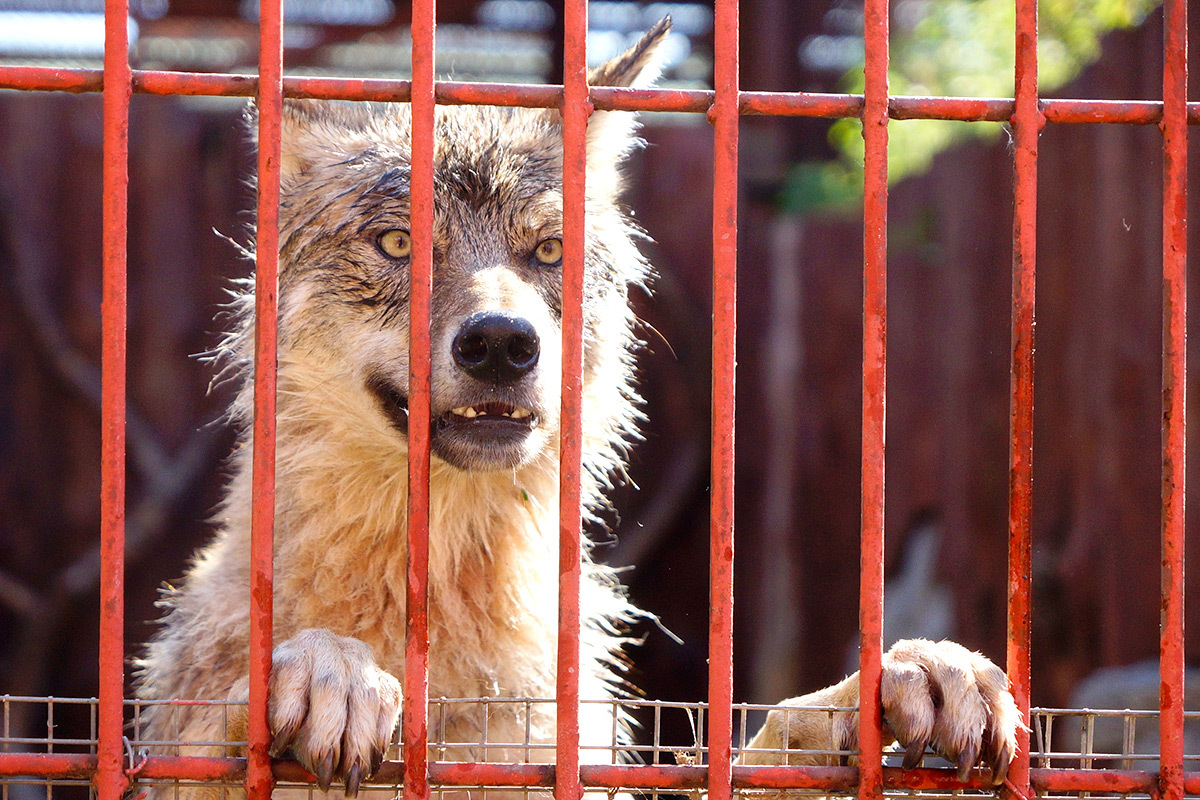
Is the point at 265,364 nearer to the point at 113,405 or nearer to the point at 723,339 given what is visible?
the point at 113,405

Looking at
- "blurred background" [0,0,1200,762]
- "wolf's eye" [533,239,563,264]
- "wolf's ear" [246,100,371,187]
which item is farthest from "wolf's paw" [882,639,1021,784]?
"blurred background" [0,0,1200,762]

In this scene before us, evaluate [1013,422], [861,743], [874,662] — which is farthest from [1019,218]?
[861,743]

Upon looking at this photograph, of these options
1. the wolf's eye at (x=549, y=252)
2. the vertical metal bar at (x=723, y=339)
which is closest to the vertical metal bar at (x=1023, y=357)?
the vertical metal bar at (x=723, y=339)

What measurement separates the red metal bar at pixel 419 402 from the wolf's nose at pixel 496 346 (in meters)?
0.57

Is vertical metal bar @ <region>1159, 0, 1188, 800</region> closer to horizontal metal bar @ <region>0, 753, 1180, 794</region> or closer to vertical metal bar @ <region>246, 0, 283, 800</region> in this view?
horizontal metal bar @ <region>0, 753, 1180, 794</region>

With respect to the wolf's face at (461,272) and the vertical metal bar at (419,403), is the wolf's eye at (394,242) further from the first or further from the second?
the vertical metal bar at (419,403)

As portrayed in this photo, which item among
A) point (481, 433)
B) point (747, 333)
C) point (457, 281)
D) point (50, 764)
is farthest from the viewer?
point (747, 333)

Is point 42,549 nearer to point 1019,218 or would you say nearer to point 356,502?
point 356,502

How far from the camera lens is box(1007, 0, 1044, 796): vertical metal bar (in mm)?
1968

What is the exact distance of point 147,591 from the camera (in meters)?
6.64

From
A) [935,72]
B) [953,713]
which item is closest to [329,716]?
[953,713]

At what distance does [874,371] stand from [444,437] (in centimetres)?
112

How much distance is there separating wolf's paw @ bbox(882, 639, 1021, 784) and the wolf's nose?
3.42ft

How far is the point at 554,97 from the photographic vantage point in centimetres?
195
